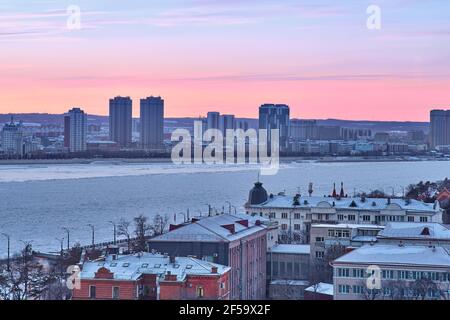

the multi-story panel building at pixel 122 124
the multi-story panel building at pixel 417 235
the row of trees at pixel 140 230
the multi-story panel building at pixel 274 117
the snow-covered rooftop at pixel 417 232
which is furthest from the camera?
the multi-story panel building at pixel 122 124

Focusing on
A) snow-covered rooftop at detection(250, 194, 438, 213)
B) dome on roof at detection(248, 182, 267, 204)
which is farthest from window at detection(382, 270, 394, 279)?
dome on roof at detection(248, 182, 267, 204)

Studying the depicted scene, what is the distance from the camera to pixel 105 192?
47.7ft

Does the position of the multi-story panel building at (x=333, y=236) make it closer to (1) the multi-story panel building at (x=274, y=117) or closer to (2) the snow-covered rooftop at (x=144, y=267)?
(2) the snow-covered rooftop at (x=144, y=267)

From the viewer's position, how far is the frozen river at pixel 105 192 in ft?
27.3

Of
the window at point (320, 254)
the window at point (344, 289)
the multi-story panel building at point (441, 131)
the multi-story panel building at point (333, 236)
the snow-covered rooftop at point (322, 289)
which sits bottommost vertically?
the snow-covered rooftop at point (322, 289)

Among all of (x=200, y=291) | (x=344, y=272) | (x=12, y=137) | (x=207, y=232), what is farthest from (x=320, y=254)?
(x=12, y=137)

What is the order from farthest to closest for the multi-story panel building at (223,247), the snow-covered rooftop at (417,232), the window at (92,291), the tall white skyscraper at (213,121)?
the tall white skyscraper at (213,121)
the snow-covered rooftop at (417,232)
the multi-story panel building at (223,247)
the window at (92,291)

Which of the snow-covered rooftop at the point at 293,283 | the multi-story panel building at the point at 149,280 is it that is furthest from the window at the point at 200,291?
the snow-covered rooftop at the point at 293,283

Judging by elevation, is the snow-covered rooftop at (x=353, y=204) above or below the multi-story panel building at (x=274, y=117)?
below

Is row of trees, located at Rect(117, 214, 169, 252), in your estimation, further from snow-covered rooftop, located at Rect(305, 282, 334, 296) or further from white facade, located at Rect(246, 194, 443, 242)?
snow-covered rooftop, located at Rect(305, 282, 334, 296)

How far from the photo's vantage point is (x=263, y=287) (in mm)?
4785

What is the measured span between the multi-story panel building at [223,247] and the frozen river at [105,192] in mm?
1764

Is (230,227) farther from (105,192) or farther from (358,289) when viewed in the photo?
(105,192)

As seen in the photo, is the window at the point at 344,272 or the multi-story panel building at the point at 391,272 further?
the window at the point at 344,272
